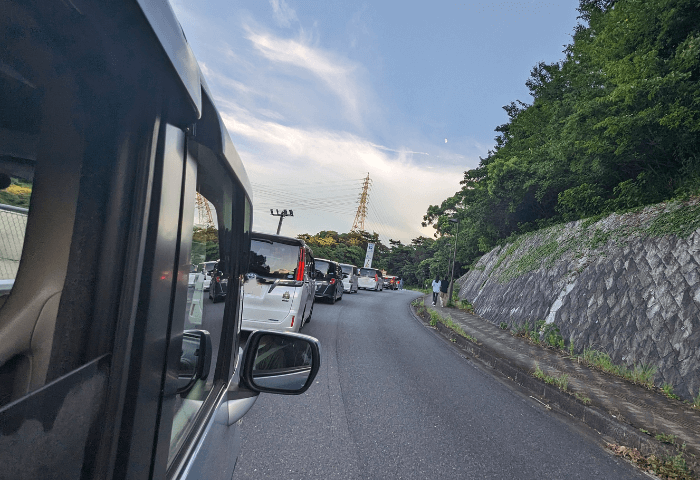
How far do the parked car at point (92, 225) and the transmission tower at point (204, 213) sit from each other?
0.26 metres

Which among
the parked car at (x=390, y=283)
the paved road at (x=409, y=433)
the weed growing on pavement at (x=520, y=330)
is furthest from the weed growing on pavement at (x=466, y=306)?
the parked car at (x=390, y=283)

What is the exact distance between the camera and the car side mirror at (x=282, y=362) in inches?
70.5

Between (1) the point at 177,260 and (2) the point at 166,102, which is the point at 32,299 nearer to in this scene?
(1) the point at 177,260

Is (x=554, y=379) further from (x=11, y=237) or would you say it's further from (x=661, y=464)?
(x=11, y=237)

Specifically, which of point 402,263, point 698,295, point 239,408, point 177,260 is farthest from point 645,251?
point 402,263

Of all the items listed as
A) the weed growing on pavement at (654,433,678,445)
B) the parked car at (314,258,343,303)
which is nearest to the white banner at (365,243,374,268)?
the parked car at (314,258,343,303)

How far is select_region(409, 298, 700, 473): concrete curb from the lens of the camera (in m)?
4.17

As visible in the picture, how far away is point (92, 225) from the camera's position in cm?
84

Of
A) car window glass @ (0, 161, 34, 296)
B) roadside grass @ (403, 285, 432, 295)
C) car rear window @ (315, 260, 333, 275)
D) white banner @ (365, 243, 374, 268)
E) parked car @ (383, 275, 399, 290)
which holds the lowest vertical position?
roadside grass @ (403, 285, 432, 295)

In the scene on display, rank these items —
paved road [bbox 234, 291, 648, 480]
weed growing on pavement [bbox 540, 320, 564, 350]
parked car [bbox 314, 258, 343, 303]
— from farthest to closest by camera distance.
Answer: parked car [bbox 314, 258, 343, 303] → weed growing on pavement [bbox 540, 320, 564, 350] → paved road [bbox 234, 291, 648, 480]

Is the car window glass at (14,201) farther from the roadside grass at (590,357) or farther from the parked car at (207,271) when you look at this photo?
the roadside grass at (590,357)

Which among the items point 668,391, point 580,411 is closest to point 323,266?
point 668,391

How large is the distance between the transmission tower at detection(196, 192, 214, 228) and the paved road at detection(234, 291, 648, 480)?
2242 millimetres

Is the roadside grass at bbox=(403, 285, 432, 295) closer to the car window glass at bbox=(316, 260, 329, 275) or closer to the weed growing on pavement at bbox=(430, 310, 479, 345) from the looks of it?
the car window glass at bbox=(316, 260, 329, 275)
